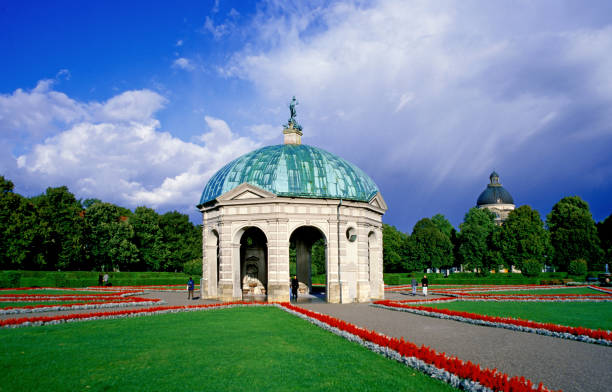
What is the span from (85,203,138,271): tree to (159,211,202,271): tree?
332 inches

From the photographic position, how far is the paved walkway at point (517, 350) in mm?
10617

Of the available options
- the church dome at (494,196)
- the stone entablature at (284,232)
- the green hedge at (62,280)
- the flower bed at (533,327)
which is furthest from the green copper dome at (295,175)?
the church dome at (494,196)

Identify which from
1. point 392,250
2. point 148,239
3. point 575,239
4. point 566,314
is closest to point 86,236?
point 148,239

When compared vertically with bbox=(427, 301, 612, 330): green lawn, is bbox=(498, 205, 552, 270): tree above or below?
above

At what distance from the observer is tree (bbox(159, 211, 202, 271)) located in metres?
75.6

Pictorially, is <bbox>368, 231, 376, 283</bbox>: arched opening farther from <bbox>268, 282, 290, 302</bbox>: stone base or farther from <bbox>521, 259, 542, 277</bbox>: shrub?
<bbox>521, 259, 542, 277</bbox>: shrub

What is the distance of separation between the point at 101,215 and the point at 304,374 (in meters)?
62.8

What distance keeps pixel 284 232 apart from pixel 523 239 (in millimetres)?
56355

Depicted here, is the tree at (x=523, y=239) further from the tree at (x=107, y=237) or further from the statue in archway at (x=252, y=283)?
the tree at (x=107, y=237)

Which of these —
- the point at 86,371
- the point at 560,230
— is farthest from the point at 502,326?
the point at 560,230

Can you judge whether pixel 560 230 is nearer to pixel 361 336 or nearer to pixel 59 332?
pixel 361 336

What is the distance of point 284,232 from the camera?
1196 inches

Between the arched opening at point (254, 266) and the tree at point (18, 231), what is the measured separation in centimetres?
3106

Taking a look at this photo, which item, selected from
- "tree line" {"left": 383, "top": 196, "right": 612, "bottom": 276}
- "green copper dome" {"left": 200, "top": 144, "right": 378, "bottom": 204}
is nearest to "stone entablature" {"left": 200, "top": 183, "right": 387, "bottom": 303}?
"green copper dome" {"left": 200, "top": 144, "right": 378, "bottom": 204}
